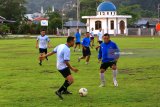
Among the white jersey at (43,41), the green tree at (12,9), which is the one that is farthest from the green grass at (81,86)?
the green tree at (12,9)

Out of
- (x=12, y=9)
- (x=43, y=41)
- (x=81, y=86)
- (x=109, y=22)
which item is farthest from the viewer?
(x=12, y=9)

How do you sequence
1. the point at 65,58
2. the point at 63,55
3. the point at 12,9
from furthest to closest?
the point at 12,9 → the point at 63,55 → the point at 65,58

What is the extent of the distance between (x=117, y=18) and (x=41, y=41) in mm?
70729

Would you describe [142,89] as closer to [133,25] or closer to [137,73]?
[137,73]

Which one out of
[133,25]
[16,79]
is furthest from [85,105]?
[133,25]

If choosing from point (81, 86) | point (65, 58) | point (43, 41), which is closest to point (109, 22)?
point (43, 41)

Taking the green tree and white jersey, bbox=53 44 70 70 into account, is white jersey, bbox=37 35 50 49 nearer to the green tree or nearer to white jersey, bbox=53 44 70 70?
Answer: white jersey, bbox=53 44 70 70

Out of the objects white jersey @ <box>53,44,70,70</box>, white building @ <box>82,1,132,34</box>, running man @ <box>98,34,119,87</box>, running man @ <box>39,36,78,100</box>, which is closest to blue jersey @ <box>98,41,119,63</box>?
running man @ <box>98,34,119,87</box>

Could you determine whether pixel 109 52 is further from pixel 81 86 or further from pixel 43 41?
pixel 43 41

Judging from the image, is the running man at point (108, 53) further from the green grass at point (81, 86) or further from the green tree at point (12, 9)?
the green tree at point (12, 9)

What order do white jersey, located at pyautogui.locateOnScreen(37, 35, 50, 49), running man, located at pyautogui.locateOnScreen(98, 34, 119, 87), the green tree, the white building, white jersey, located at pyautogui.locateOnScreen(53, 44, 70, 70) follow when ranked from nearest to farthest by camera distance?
1. white jersey, located at pyautogui.locateOnScreen(53, 44, 70, 70)
2. running man, located at pyautogui.locateOnScreen(98, 34, 119, 87)
3. white jersey, located at pyautogui.locateOnScreen(37, 35, 50, 49)
4. the white building
5. the green tree

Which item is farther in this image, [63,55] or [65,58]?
[63,55]

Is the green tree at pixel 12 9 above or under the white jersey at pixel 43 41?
above

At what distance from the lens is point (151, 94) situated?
13.4 m
